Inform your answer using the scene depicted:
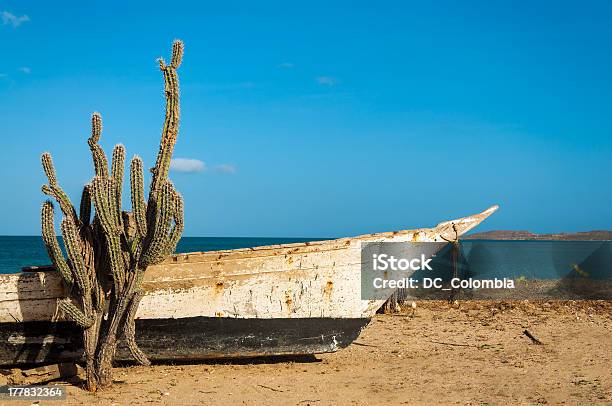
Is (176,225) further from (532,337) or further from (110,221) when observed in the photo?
(532,337)

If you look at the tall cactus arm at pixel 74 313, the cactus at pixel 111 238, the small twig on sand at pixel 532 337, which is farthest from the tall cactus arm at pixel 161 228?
the small twig on sand at pixel 532 337

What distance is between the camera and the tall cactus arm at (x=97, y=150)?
635cm

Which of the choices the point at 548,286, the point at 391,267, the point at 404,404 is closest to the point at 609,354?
the point at 391,267

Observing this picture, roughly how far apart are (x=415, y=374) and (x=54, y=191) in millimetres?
4649

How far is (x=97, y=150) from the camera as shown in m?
6.37

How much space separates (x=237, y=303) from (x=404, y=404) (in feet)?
7.54

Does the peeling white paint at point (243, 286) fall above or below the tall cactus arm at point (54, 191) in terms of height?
below

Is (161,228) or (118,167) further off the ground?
(118,167)

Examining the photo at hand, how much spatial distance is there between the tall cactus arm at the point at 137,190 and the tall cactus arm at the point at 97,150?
1.61ft

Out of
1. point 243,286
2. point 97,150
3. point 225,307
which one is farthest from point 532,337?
point 97,150
